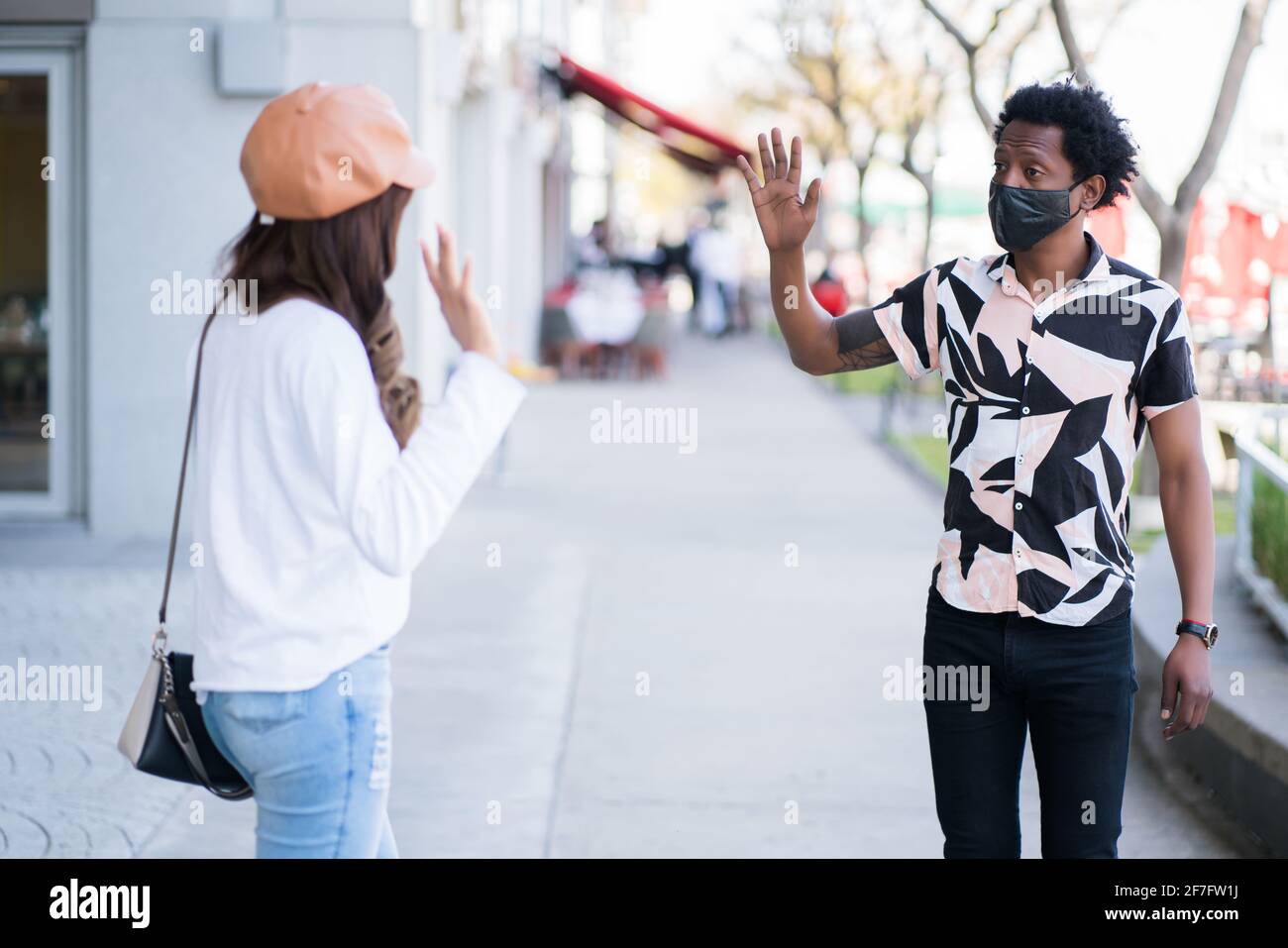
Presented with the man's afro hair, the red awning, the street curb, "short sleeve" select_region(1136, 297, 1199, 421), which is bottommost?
the street curb

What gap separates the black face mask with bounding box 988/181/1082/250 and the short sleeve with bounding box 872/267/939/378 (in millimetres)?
169

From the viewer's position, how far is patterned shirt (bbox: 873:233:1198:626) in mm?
2949


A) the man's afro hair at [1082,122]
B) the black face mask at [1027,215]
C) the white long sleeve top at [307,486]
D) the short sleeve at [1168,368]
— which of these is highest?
the man's afro hair at [1082,122]

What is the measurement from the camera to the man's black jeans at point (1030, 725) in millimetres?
2973

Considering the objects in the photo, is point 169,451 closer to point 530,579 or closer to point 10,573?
point 10,573

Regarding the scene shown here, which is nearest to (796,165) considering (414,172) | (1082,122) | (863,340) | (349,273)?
(863,340)

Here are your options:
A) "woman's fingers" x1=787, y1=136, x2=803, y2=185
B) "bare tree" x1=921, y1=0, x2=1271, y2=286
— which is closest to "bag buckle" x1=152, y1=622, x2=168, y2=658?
"woman's fingers" x1=787, y1=136, x2=803, y2=185

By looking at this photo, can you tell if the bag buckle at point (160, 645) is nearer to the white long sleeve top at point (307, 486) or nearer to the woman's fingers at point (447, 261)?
the white long sleeve top at point (307, 486)

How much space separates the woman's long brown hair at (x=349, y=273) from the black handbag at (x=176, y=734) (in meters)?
0.19

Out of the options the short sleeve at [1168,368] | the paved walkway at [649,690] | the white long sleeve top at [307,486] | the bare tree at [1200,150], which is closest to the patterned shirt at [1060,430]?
the short sleeve at [1168,368]

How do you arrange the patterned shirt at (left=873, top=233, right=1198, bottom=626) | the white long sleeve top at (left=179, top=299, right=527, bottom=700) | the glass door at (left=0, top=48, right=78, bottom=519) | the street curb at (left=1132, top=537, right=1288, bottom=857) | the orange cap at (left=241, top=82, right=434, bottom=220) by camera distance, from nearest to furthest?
the white long sleeve top at (left=179, top=299, right=527, bottom=700) < the orange cap at (left=241, top=82, right=434, bottom=220) < the patterned shirt at (left=873, top=233, right=1198, bottom=626) < the street curb at (left=1132, top=537, right=1288, bottom=857) < the glass door at (left=0, top=48, right=78, bottom=519)

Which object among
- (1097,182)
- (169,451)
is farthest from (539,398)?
(1097,182)

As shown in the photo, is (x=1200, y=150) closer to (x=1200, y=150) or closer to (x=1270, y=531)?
(x=1200, y=150)

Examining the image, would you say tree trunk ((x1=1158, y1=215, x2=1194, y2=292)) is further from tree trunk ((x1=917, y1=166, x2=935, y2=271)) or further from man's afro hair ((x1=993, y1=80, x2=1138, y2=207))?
tree trunk ((x1=917, y1=166, x2=935, y2=271))
